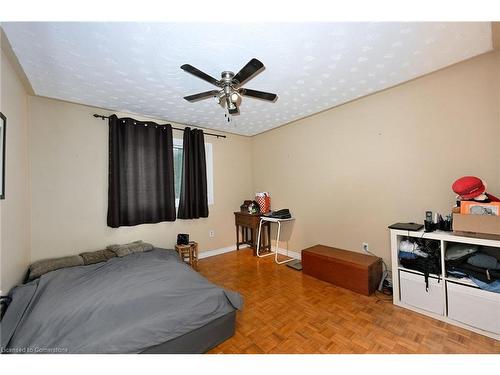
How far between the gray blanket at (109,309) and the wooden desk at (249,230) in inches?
74.7

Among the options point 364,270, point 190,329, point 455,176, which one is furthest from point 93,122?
point 455,176

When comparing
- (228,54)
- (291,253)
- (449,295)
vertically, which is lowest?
(291,253)

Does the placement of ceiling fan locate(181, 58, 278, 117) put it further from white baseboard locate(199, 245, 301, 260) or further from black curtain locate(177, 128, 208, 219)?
A: white baseboard locate(199, 245, 301, 260)

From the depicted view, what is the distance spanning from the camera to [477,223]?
1.73 m

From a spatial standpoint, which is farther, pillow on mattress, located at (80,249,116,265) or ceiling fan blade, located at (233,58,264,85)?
pillow on mattress, located at (80,249,116,265)

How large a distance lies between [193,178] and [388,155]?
117 inches

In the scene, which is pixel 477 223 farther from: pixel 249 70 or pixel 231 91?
pixel 231 91

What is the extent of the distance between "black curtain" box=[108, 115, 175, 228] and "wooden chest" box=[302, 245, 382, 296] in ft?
7.58

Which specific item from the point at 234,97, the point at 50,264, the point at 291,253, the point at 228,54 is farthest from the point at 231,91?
the point at 291,253

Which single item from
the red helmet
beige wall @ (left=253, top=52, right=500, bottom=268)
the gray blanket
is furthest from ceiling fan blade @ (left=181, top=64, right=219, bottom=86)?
the red helmet

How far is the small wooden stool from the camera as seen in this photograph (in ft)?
10.6

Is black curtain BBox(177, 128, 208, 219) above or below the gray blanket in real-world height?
above

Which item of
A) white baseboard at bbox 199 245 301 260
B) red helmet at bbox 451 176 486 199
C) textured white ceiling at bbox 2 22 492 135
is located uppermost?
textured white ceiling at bbox 2 22 492 135

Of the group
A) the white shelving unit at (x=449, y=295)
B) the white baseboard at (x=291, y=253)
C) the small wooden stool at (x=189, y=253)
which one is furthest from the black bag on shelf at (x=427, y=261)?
the small wooden stool at (x=189, y=253)
